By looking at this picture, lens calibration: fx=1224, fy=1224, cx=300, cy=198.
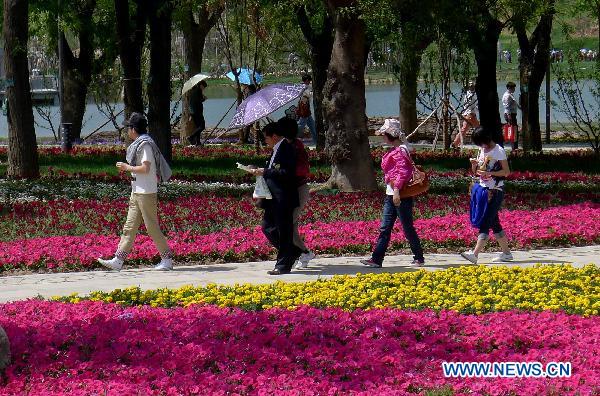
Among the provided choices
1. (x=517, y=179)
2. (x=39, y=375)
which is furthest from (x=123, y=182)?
(x=39, y=375)

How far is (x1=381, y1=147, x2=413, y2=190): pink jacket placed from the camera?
12.1 meters

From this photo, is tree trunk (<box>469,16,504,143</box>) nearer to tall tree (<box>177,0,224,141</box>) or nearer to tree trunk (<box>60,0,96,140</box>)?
tall tree (<box>177,0,224,141</box>)

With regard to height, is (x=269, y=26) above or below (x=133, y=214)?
above

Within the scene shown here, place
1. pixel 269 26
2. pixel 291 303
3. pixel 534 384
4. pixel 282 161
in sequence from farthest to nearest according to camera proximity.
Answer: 1. pixel 269 26
2. pixel 282 161
3. pixel 291 303
4. pixel 534 384

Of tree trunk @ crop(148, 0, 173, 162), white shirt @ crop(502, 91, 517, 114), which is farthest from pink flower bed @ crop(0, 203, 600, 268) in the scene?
white shirt @ crop(502, 91, 517, 114)

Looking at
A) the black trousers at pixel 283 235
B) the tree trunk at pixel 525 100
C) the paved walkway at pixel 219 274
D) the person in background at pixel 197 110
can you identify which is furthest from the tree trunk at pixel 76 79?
the black trousers at pixel 283 235

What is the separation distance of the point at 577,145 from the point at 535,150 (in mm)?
4885

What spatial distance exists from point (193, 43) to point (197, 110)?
9.41 feet

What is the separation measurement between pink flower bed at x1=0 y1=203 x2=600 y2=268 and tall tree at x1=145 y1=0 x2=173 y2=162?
386 inches

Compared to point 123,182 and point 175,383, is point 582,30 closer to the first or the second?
point 123,182

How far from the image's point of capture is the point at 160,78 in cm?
2502

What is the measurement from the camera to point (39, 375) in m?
7.51

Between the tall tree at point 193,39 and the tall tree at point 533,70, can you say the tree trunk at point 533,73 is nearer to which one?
the tall tree at point 533,70

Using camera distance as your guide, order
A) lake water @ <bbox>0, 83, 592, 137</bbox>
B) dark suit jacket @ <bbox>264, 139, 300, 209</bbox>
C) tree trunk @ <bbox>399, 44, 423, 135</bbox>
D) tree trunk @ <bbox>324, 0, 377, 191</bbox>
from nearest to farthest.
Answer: dark suit jacket @ <bbox>264, 139, 300, 209</bbox> → tree trunk @ <bbox>324, 0, 377, 191</bbox> → tree trunk @ <bbox>399, 44, 423, 135</bbox> → lake water @ <bbox>0, 83, 592, 137</bbox>
